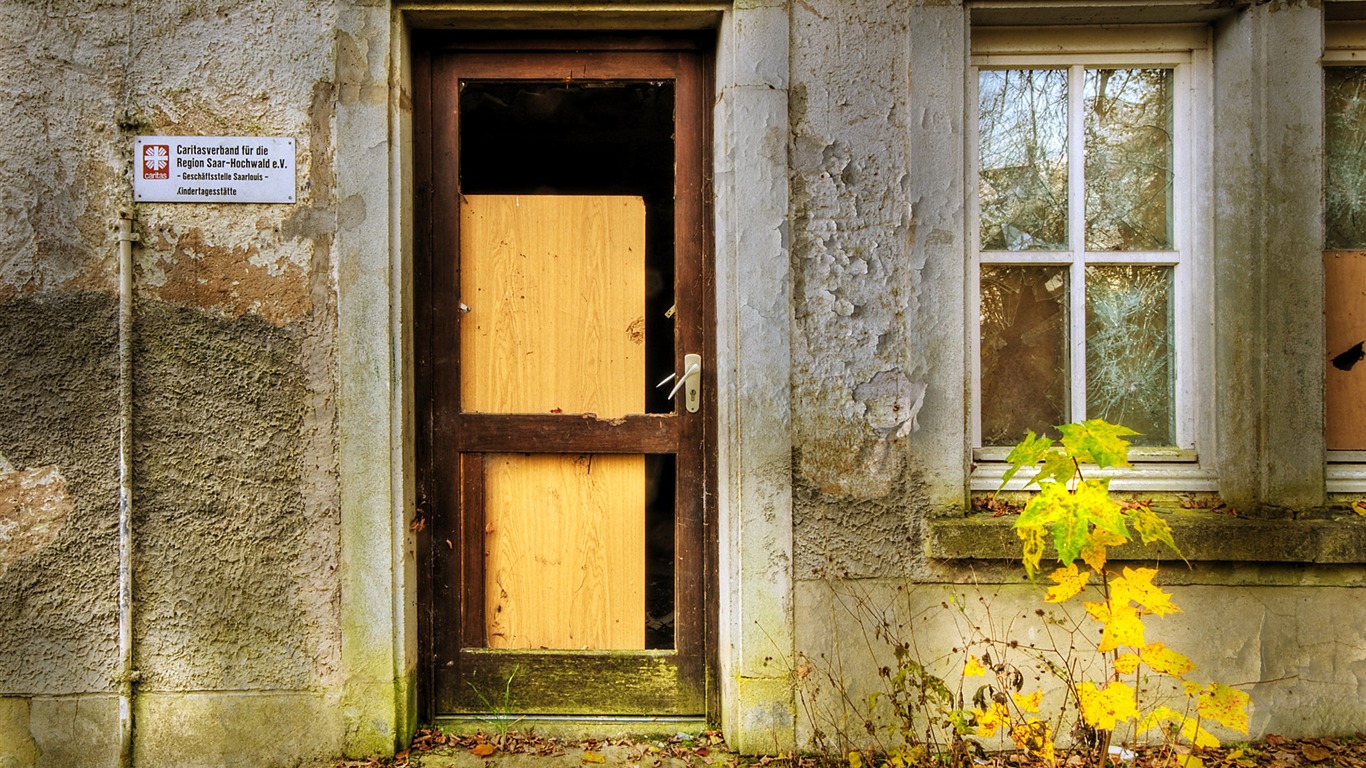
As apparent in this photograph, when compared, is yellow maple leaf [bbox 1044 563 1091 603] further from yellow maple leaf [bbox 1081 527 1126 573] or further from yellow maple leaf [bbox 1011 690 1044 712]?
yellow maple leaf [bbox 1011 690 1044 712]

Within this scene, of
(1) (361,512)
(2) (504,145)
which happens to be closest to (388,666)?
(1) (361,512)

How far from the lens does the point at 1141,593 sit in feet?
7.56

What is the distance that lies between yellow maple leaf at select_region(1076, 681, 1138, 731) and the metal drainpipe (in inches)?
126

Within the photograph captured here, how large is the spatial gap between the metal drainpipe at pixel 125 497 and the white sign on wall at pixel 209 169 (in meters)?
0.16

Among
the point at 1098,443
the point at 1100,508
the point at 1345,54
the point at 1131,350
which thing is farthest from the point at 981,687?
the point at 1345,54

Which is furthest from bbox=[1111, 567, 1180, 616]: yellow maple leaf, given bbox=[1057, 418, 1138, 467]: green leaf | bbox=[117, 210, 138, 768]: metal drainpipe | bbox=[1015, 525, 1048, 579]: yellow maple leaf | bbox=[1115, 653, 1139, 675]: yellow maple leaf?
bbox=[117, 210, 138, 768]: metal drainpipe

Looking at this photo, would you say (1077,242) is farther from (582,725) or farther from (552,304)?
(582,725)

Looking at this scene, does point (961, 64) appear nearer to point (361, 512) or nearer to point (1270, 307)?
point (1270, 307)

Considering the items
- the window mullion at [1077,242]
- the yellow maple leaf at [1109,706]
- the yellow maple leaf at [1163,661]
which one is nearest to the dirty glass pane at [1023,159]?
the window mullion at [1077,242]

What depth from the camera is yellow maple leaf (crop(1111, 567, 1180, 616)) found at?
2.27 metres

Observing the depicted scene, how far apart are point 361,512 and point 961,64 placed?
2691 mm

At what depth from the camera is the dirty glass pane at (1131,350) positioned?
3000mm

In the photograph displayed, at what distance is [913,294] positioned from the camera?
2779mm

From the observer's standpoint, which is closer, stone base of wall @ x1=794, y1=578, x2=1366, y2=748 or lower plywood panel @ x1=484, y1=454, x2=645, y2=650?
stone base of wall @ x1=794, y1=578, x2=1366, y2=748
